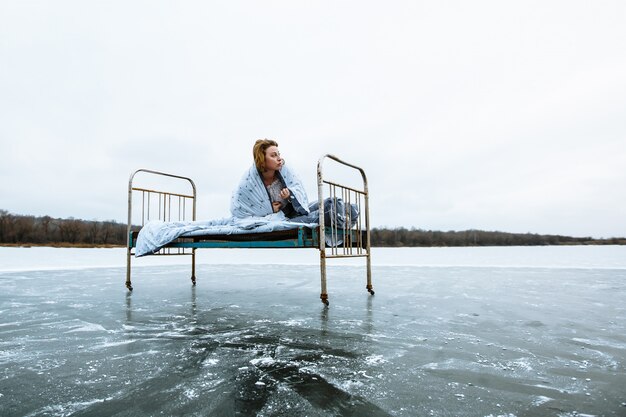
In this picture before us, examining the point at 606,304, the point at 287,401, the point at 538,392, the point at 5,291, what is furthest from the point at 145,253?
the point at 606,304

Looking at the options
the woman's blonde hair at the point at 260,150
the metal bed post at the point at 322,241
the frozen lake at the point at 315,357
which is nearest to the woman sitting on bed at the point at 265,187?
the woman's blonde hair at the point at 260,150

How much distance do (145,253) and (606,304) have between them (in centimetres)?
472

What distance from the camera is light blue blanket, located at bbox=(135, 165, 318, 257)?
4.32 m

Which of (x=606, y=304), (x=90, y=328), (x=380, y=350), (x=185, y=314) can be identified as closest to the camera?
(x=380, y=350)

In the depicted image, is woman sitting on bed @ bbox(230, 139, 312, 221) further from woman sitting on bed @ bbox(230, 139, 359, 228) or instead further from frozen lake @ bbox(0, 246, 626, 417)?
frozen lake @ bbox(0, 246, 626, 417)

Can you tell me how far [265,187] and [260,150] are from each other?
0.44 m

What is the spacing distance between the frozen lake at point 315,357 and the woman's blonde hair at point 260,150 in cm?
167

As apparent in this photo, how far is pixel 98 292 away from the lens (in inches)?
176

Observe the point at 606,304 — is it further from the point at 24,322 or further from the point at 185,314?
the point at 24,322

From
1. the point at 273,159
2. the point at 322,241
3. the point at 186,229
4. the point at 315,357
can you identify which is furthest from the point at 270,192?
the point at 315,357

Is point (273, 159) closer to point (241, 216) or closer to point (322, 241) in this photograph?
point (241, 216)

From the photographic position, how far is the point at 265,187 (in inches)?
179

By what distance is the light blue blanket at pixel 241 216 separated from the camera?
4.32 meters

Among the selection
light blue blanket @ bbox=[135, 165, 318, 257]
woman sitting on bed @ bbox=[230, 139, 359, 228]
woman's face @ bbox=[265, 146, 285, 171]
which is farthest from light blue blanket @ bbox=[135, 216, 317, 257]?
woman's face @ bbox=[265, 146, 285, 171]
